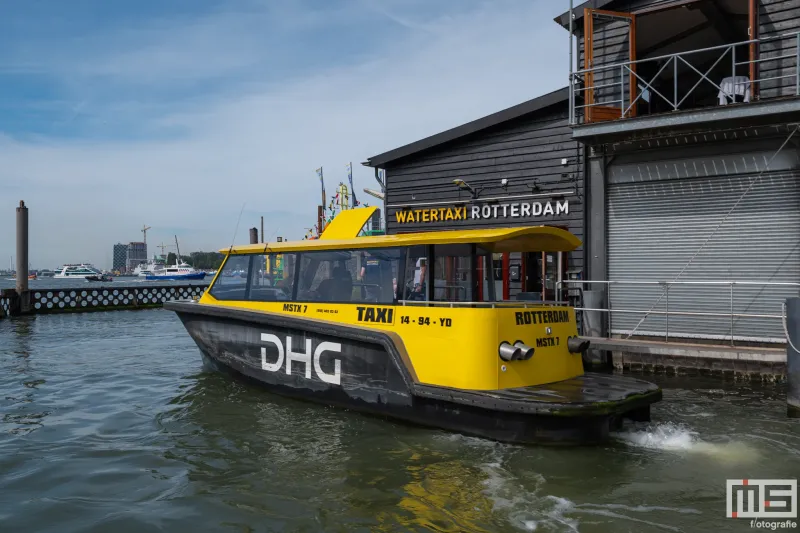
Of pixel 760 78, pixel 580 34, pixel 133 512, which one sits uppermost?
pixel 580 34

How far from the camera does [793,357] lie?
768 centimetres

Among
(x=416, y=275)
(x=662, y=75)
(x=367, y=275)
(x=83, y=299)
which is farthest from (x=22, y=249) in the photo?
(x=662, y=75)

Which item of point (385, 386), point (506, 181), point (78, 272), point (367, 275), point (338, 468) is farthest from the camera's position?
point (78, 272)

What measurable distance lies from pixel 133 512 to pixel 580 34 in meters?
12.3

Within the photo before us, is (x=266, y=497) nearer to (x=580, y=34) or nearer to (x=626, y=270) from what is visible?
(x=626, y=270)

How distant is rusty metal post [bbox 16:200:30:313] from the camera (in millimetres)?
23234

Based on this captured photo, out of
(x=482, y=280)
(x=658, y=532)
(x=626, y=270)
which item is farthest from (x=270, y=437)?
(x=626, y=270)

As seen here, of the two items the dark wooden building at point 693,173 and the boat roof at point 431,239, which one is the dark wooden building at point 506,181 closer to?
the dark wooden building at point 693,173

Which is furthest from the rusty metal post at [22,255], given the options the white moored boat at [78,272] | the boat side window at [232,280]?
the white moored boat at [78,272]

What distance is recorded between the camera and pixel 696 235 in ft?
38.6

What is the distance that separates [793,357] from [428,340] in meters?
4.58

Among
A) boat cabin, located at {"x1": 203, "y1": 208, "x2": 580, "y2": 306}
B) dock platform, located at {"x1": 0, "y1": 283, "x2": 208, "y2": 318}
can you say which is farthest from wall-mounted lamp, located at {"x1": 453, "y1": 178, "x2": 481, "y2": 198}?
dock platform, located at {"x1": 0, "y1": 283, "x2": 208, "y2": 318}

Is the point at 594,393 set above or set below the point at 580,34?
below

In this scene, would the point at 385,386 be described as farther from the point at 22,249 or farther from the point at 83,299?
the point at 83,299
